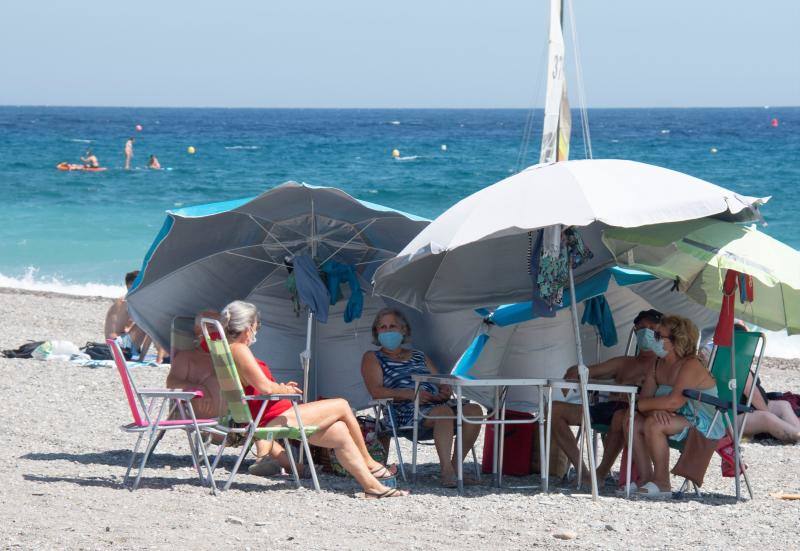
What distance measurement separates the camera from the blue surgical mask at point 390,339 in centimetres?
614

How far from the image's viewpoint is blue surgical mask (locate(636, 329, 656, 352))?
579cm

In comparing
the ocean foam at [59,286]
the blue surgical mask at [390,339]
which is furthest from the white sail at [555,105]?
the ocean foam at [59,286]

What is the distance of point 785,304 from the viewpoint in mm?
5852

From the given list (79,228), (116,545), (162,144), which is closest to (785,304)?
(116,545)

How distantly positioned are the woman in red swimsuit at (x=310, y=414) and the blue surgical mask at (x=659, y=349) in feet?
4.58

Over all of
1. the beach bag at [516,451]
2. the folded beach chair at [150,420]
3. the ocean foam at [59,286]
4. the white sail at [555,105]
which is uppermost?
the white sail at [555,105]

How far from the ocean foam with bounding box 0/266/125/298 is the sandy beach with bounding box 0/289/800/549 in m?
10.3

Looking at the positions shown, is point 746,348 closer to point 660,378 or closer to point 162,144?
point 660,378

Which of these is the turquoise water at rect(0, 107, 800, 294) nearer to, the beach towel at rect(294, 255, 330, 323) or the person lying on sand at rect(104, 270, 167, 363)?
the beach towel at rect(294, 255, 330, 323)

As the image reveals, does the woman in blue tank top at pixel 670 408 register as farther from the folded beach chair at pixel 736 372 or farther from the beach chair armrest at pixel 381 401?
the beach chair armrest at pixel 381 401

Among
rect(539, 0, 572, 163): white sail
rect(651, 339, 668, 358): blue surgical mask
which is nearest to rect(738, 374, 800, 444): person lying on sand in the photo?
rect(651, 339, 668, 358): blue surgical mask

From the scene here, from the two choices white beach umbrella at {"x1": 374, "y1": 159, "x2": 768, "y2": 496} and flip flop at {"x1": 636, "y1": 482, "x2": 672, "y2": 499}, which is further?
flip flop at {"x1": 636, "y1": 482, "x2": 672, "y2": 499}

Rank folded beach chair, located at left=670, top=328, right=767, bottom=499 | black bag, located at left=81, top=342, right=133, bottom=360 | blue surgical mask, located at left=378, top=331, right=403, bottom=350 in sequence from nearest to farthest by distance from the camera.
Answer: folded beach chair, located at left=670, top=328, right=767, bottom=499
blue surgical mask, located at left=378, top=331, right=403, bottom=350
black bag, located at left=81, top=342, right=133, bottom=360

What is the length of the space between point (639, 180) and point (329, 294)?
1928 mm
